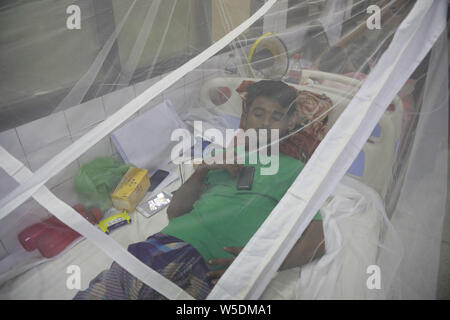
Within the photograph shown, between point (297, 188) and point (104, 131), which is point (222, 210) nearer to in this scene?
point (297, 188)

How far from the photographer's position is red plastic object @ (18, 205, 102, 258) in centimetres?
85

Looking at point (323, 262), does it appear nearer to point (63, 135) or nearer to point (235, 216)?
point (235, 216)

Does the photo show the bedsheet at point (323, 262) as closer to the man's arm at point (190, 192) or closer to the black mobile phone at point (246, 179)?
the man's arm at point (190, 192)

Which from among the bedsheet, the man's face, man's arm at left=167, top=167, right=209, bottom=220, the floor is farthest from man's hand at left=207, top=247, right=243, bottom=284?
the floor

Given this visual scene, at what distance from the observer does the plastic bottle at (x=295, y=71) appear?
2.83 ft

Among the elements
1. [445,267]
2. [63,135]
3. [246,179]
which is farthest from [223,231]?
[445,267]

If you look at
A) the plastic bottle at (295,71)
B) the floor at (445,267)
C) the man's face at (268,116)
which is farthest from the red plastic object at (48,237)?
the floor at (445,267)

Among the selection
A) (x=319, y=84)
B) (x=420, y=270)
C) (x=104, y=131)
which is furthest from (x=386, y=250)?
(x=104, y=131)

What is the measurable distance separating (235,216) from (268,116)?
0.34 meters

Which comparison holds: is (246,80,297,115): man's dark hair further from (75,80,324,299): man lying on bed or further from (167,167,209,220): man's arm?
(167,167,209,220): man's arm

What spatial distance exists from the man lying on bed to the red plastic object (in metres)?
0.24

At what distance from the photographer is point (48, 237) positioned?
2.91 feet

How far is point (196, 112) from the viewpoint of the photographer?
4.27ft
